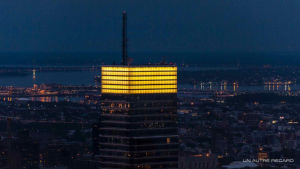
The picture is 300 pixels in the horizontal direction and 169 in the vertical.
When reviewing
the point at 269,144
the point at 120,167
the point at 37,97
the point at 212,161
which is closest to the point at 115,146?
the point at 120,167

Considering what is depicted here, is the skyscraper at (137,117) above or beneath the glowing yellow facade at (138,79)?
beneath

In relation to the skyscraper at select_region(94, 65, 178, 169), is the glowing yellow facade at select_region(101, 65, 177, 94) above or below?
above

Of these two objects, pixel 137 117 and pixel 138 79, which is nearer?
pixel 137 117

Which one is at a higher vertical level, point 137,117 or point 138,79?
point 138,79

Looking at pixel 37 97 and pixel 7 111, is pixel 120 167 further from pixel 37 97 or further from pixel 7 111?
pixel 37 97
